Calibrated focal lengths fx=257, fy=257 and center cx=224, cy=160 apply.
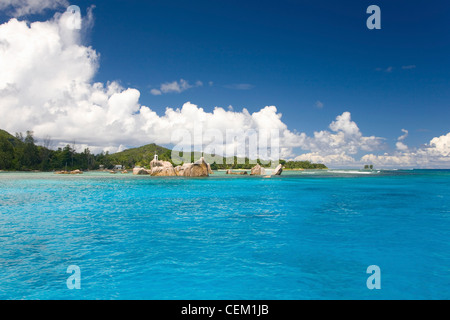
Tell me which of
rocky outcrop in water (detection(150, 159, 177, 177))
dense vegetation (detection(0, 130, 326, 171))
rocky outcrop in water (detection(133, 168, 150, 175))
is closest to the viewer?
rocky outcrop in water (detection(150, 159, 177, 177))

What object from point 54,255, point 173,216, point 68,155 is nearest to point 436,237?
point 173,216

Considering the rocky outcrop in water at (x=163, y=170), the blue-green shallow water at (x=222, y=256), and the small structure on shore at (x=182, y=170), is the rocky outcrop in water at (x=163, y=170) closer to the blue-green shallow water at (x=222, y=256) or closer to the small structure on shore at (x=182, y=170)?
the small structure on shore at (x=182, y=170)

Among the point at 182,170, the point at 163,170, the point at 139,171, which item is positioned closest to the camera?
the point at 182,170

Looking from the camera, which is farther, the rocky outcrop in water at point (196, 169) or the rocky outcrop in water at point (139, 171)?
the rocky outcrop in water at point (139, 171)

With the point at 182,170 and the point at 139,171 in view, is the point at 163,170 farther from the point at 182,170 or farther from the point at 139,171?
the point at 139,171

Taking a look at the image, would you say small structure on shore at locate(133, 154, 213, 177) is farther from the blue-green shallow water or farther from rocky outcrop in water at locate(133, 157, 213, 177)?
the blue-green shallow water

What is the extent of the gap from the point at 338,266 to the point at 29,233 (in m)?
15.9

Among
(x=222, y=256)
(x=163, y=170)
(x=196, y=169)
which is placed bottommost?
(x=222, y=256)

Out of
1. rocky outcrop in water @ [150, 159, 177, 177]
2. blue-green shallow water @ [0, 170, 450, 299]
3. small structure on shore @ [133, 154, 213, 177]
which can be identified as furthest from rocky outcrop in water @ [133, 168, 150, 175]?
blue-green shallow water @ [0, 170, 450, 299]

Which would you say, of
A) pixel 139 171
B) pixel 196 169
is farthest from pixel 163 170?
pixel 196 169

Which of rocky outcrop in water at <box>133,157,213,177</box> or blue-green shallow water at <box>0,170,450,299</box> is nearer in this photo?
blue-green shallow water at <box>0,170,450,299</box>

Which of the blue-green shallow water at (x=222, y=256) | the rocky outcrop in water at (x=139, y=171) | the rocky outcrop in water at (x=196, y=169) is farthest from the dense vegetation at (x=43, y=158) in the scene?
the blue-green shallow water at (x=222, y=256)
